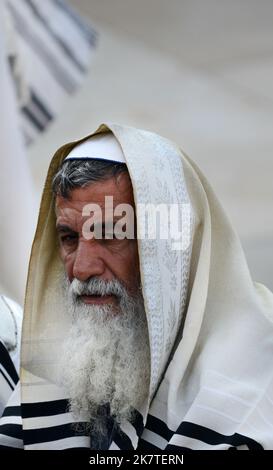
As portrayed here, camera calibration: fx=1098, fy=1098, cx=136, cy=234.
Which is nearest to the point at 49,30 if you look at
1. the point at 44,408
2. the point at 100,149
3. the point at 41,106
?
the point at 41,106

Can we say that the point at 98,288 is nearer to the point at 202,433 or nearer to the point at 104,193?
the point at 104,193

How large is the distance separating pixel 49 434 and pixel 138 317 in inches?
18.1

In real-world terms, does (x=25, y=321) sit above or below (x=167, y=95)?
below

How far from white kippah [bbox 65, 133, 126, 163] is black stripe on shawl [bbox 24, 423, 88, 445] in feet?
2.80

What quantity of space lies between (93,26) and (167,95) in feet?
2.49

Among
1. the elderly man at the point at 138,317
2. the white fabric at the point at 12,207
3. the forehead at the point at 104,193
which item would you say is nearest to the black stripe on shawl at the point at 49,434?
the elderly man at the point at 138,317

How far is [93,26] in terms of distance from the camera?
783 cm

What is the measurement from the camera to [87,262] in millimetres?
3408

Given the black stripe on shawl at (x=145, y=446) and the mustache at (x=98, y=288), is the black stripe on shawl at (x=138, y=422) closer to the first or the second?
the black stripe on shawl at (x=145, y=446)

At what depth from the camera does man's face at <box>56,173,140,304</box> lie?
342cm

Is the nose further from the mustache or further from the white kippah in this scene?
the white kippah
